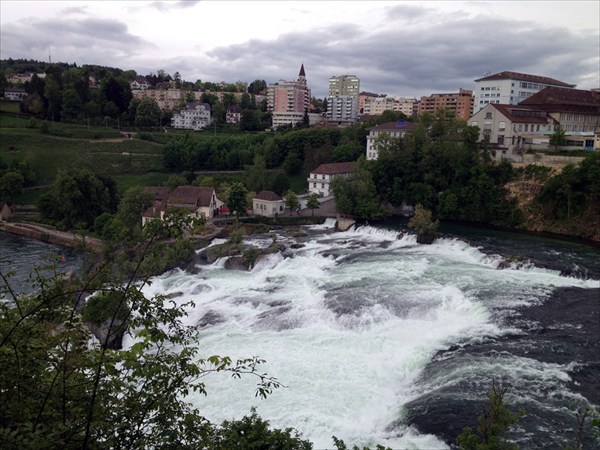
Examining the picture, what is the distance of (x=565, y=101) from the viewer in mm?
58656

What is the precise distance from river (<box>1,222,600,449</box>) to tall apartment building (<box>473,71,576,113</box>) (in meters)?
45.1

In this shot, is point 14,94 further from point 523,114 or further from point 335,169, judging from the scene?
point 523,114

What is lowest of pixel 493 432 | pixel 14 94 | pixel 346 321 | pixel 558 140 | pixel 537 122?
pixel 346 321

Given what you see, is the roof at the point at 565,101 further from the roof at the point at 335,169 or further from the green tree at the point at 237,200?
the green tree at the point at 237,200

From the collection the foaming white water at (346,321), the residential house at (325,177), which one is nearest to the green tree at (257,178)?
the residential house at (325,177)

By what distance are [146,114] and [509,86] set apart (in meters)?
58.1

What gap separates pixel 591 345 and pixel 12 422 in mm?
21083

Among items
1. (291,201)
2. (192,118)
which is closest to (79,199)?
(291,201)

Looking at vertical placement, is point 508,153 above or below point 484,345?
above

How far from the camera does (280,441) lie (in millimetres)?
9891

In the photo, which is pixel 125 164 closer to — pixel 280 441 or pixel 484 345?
pixel 484 345

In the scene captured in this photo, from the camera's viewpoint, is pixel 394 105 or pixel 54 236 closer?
pixel 54 236

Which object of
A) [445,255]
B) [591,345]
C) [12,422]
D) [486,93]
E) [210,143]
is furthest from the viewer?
[486,93]

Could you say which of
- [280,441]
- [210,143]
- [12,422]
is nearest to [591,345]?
[280,441]
